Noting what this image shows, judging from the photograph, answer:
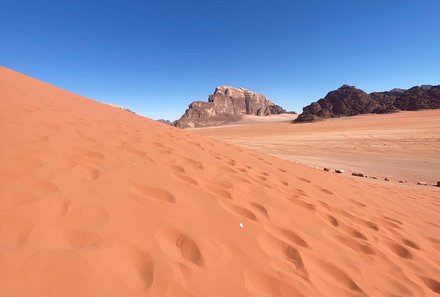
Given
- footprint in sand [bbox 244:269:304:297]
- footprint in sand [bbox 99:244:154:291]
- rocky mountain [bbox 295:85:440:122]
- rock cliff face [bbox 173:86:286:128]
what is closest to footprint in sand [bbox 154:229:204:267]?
footprint in sand [bbox 99:244:154:291]

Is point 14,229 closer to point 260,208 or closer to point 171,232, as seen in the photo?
point 171,232

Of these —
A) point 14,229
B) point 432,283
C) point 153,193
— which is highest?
point 14,229

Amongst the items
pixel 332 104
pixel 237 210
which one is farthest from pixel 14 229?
pixel 332 104

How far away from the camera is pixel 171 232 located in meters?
2.38

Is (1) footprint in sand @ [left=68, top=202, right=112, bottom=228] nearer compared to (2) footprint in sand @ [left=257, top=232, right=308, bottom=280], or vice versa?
(1) footprint in sand @ [left=68, top=202, right=112, bottom=228]

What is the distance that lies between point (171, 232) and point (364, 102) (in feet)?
257

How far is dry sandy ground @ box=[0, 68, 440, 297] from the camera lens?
1799 millimetres

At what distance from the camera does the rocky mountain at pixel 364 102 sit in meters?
61.6

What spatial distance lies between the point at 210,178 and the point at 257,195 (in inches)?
24.7

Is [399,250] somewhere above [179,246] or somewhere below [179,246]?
below

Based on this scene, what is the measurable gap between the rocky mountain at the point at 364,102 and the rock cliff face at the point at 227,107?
31618mm

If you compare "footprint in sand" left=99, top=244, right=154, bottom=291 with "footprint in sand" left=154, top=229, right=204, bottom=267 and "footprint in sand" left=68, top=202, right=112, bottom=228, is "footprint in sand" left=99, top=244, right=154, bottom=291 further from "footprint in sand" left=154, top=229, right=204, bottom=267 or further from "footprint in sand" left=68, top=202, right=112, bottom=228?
"footprint in sand" left=68, top=202, right=112, bottom=228

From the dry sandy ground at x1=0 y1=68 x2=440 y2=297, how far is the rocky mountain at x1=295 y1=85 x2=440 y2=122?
185 ft

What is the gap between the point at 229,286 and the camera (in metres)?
1.95
